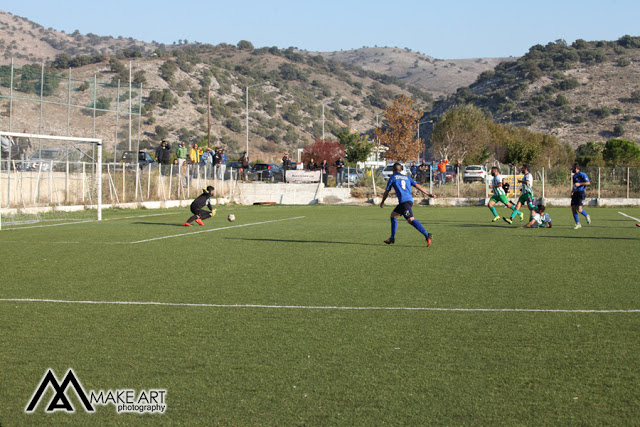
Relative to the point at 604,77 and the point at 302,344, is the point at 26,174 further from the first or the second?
→ the point at 604,77

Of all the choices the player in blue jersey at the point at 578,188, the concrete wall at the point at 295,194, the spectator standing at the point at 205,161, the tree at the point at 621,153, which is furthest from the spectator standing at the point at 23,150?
the tree at the point at 621,153

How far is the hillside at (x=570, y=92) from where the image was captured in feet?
302

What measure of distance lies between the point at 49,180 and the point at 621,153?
55.5 meters

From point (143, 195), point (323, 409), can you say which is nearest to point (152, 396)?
point (323, 409)

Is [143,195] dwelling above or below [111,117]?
below

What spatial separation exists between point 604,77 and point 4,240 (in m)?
104

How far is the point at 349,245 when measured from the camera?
613 inches

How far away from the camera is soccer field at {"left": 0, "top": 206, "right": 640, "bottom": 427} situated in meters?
4.98

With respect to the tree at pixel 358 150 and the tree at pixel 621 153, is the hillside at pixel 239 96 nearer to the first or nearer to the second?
the tree at pixel 358 150

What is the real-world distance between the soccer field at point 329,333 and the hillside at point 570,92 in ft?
273

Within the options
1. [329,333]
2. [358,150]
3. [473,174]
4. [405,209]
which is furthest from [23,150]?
[358,150]

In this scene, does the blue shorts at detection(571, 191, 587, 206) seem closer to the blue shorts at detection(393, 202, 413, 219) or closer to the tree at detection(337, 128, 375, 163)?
the blue shorts at detection(393, 202, 413, 219)

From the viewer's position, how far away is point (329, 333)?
711 cm

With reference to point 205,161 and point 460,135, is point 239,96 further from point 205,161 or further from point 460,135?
point 205,161
